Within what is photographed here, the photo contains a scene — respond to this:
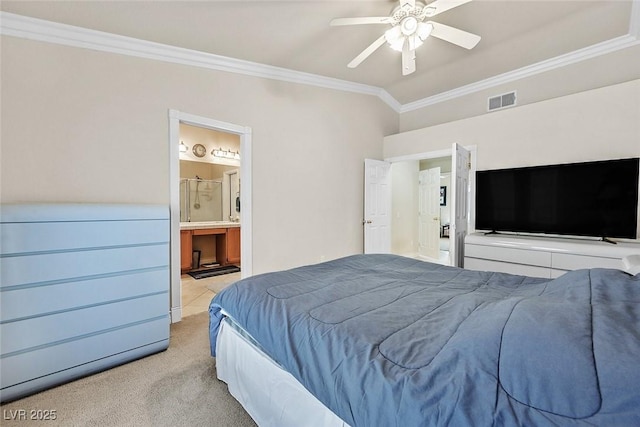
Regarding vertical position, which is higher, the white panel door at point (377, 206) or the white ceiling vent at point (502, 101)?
the white ceiling vent at point (502, 101)

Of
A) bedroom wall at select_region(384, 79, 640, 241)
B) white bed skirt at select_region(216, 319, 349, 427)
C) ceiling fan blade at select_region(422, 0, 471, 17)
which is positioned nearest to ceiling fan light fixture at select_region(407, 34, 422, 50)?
ceiling fan blade at select_region(422, 0, 471, 17)

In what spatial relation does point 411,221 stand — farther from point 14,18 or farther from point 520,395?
point 14,18

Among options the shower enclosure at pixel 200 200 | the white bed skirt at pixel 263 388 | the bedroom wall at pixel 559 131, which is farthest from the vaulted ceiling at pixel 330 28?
the shower enclosure at pixel 200 200

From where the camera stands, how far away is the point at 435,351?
914mm

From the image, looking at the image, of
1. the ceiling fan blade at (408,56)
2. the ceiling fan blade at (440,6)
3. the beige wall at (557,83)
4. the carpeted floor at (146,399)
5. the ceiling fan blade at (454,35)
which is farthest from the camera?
the beige wall at (557,83)

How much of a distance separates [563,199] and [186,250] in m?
5.42

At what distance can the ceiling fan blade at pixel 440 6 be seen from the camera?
6.58ft

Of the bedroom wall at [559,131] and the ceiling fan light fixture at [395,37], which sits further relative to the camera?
the bedroom wall at [559,131]

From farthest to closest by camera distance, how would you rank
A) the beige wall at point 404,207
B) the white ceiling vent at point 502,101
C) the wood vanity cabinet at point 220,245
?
the beige wall at point 404,207 → the wood vanity cabinet at point 220,245 → the white ceiling vent at point 502,101

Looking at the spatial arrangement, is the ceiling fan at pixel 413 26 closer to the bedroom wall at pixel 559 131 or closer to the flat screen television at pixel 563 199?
the bedroom wall at pixel 559 131

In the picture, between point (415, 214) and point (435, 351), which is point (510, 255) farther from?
point (415, 214)

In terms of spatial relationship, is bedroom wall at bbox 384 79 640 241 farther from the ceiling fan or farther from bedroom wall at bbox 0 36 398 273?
bedroom wall at bbox 0 36 398 273

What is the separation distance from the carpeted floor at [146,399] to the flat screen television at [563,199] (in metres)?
3.51

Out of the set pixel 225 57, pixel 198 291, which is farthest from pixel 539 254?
pixel 198 291
